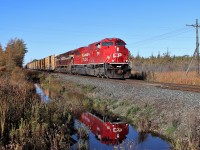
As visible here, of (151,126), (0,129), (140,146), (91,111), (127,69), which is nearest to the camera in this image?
(0,129)

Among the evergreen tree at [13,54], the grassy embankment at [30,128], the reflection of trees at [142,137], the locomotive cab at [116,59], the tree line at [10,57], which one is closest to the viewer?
the grassy embankment at [30,128]

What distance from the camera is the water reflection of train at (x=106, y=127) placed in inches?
404

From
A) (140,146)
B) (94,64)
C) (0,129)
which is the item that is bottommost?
(140,146)

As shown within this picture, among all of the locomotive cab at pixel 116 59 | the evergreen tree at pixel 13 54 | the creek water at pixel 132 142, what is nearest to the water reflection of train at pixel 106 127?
the creek water at pixel 132 142

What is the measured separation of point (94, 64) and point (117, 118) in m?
18.0

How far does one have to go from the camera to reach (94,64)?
102 feet

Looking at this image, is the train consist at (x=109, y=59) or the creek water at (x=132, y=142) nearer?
the creek water at (x=132, y=142)

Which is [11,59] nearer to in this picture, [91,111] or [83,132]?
[91,111]

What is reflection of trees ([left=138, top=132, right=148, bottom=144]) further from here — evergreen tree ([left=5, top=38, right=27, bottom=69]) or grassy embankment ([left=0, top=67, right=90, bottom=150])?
evergreen tree ([left=5, top=38, right=27, bottom=69])

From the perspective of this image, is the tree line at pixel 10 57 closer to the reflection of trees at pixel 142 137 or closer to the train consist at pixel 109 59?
the train consist at pixel 109 59

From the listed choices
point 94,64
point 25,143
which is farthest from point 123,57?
point 25,143

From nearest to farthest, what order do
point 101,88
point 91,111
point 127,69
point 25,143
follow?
point 25,143 < point 91,111 < point 101,88 < point 127,69

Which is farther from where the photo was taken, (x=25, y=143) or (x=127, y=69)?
(x=127, y=69)

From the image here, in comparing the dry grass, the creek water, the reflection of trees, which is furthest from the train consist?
the reflection of trees
